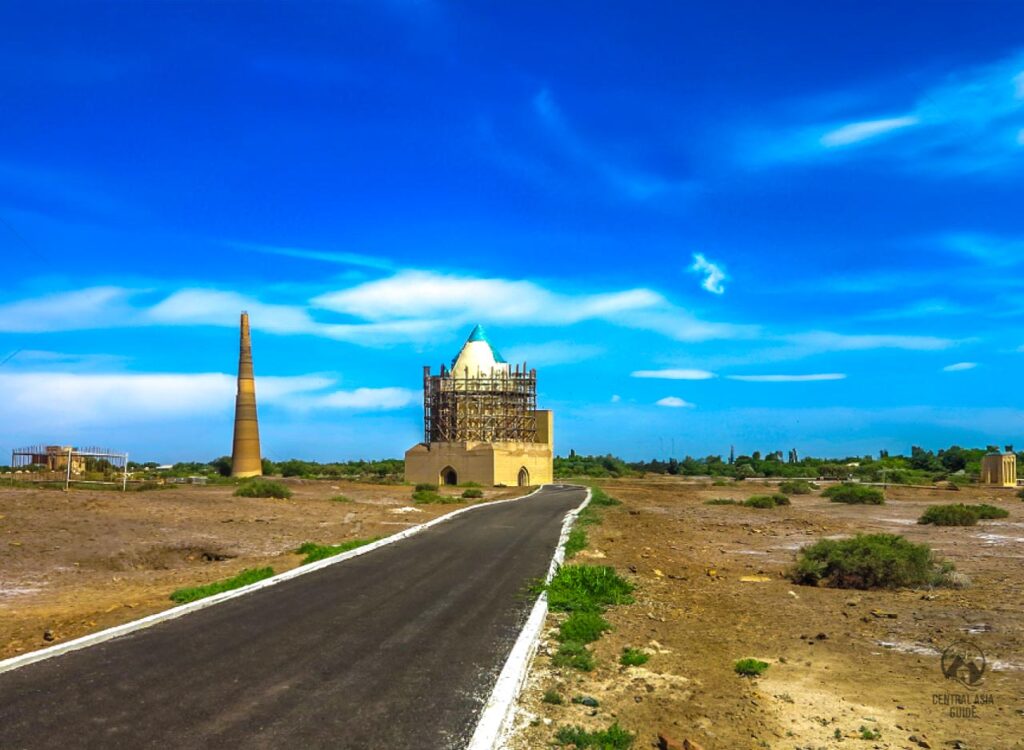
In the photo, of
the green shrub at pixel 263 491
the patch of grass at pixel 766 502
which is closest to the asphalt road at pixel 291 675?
the green shrub at pixel 263 491

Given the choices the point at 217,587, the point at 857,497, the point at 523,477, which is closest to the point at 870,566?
the point at 217,587

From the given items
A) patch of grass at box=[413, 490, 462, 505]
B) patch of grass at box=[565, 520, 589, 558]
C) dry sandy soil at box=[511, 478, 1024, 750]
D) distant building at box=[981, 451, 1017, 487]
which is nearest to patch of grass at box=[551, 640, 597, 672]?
dry sandy soil at box=[511, 478, 1024, 750]

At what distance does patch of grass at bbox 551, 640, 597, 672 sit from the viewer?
8062 mm

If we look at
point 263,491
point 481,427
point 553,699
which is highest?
point 481,427

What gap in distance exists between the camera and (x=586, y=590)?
11891 millimetres

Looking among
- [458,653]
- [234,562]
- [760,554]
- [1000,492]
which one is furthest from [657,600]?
[1000,492]

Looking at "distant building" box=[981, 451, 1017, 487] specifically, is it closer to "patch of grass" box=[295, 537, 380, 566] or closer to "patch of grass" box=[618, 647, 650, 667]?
"patch of grass" box=[295, 537, 380, 566]

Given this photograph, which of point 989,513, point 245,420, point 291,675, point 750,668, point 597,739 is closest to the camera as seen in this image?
point 597,739

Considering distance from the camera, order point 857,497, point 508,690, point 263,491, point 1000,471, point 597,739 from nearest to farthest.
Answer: point 597,739
point 508,690
point 263,491
point 857,497
point 1000,471

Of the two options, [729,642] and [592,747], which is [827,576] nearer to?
[729,642]

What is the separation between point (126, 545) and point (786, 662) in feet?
45.2

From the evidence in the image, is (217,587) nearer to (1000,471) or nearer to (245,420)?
(245,420)

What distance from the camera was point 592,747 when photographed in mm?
5824

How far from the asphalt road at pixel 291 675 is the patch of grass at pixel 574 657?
0.57 meters
